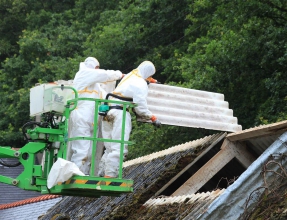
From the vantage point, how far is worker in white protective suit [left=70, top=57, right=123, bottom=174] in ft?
38.2

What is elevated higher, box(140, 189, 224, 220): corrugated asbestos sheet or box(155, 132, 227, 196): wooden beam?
box(155, 132, 227, 196): wooden beam

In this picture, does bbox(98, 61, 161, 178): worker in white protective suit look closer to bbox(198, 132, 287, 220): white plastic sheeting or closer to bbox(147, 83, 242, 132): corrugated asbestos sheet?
bbox(147, 83, 242, 132): corrugated asbestos sheet

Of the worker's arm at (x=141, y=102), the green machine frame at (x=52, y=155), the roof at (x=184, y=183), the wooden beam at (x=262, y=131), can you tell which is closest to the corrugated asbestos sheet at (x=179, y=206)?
the roof at (x=184, y=183)

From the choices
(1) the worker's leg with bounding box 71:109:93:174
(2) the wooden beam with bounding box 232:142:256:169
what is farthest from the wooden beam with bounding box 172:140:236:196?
(1) the worker's leg with bounding box 71:109:93:174

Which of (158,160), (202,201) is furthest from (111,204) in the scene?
(202,201)

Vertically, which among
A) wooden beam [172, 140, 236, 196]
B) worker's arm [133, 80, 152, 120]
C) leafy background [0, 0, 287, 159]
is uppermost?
leafy background [0, 0, 287, 159]

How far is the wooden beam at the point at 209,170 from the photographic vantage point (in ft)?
39.4

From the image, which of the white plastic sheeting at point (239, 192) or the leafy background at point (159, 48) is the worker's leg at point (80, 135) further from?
the leafy background at point (159, 48)

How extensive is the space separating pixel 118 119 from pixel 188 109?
5.60 ft

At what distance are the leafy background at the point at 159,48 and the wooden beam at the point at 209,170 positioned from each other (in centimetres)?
1031

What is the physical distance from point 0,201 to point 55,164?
22.7 m

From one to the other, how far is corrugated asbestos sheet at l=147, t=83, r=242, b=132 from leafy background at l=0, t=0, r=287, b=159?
9.45m

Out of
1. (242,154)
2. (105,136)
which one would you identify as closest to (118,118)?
(105,136)

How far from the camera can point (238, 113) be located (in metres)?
25.1
